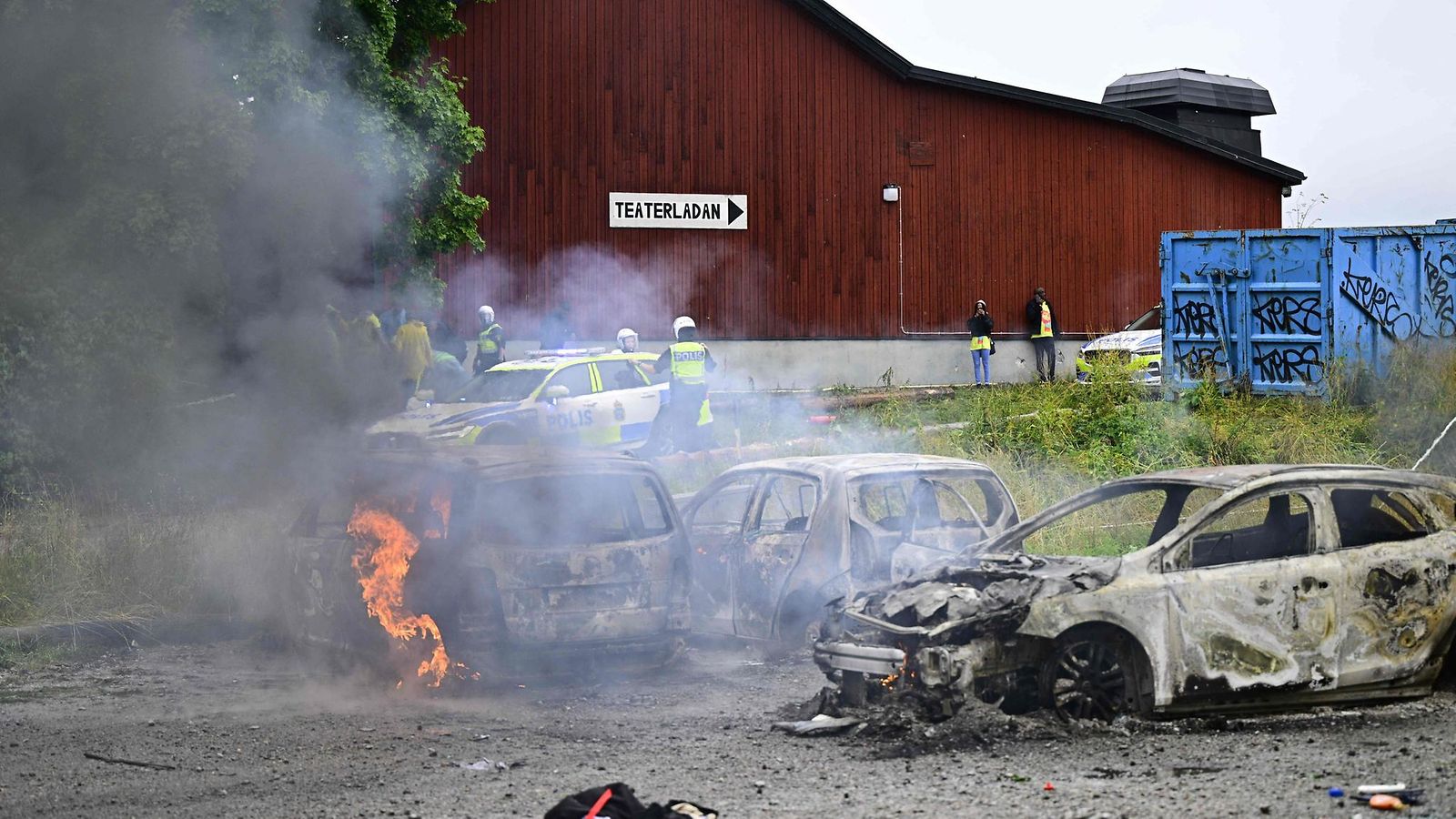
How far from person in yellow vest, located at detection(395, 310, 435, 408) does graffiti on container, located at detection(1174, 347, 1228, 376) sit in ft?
30.8

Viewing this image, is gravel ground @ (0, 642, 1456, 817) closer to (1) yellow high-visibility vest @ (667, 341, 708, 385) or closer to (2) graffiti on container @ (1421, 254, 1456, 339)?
(1) yellow high-visibility vest @ (667, 341, 708, 385)

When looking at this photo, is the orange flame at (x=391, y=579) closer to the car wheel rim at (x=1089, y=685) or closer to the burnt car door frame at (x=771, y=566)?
the burnt car door frame at (x=771, y=566)

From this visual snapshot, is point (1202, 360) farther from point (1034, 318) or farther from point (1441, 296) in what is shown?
point (1034, 318)

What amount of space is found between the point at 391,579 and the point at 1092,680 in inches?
154

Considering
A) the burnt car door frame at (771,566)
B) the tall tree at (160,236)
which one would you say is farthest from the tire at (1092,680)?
the tall tree at (160,236)

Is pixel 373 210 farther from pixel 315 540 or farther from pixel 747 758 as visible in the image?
pixel 747 758

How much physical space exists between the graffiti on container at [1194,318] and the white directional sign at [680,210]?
11.4 m

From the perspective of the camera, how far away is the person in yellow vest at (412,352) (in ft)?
56.1

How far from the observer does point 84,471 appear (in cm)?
1480

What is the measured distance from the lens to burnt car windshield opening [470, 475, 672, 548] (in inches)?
325

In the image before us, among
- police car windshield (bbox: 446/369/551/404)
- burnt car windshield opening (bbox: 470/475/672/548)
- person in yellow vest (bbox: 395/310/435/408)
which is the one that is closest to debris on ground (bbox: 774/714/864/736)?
burnt car windshield opening (bbox: 470/475/672/548)

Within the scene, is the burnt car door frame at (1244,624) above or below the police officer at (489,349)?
below

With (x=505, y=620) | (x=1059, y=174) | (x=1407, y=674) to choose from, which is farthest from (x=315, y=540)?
(x=1059, y=174)

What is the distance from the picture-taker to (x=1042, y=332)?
28875 mm
